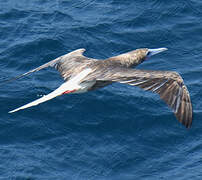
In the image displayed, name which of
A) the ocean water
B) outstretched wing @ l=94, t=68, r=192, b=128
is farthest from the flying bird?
the ocean water

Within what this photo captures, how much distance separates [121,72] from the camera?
40.9ft

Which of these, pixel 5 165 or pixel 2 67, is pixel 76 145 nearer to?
pixel 5 165

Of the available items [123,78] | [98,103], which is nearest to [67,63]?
[98,103]

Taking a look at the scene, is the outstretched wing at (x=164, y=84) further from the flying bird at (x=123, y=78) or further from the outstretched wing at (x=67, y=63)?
the outstretched wing at (x=67, y=63)

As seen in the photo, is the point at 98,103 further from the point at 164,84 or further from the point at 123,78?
the point at 164,84

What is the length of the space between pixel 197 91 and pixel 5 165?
657 centimetres

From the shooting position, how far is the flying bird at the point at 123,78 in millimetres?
11695

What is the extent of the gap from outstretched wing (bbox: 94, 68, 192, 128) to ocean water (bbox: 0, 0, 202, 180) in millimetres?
3583

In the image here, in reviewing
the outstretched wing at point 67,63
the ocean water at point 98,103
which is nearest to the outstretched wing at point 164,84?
the outstretched wing at point 67,63

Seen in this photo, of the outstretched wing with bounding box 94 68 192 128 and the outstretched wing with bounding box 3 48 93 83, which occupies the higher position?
the outstretched wing with bounding box 3 48 93 83

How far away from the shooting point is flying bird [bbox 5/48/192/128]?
460 inches

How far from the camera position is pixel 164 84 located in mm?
11984

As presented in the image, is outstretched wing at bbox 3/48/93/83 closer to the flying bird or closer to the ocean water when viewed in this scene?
the flying bird

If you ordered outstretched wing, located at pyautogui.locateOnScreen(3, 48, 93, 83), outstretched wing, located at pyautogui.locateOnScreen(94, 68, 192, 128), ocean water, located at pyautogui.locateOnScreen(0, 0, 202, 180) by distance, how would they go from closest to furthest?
outstretched wing, located at pyautogui.locateOnScreen(94, 68, 192, 128), outstretched wing, located at pyautogui.locateOnScreen(3, 48, 93, 83), ocean water, located at pyautogui.locateOnScreen(0, 0, 202, 180)
